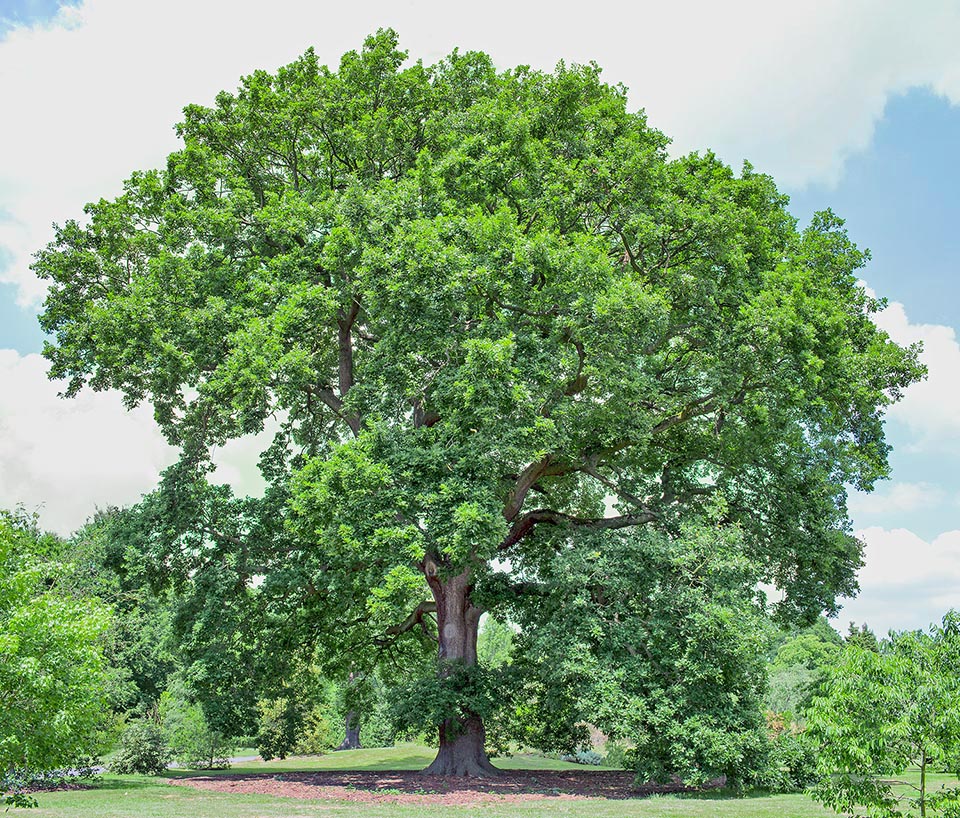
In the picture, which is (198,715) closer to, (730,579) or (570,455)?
(570,455)

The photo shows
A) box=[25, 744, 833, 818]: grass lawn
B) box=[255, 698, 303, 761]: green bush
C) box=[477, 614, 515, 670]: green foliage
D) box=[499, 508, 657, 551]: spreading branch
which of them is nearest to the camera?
box=[25, 744, 833, 818]: grass lawn

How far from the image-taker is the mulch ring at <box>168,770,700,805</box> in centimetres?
1730

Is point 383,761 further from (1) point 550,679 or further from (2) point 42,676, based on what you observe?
(2) point 42,676

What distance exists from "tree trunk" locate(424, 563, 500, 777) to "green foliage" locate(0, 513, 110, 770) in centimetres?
1097

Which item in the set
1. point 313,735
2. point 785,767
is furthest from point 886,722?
point 313,735

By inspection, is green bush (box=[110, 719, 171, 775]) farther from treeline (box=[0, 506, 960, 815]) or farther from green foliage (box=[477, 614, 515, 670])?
green foliage (box=[477, 614, 515, 670])

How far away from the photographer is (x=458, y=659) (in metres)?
22.0

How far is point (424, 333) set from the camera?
1884cm

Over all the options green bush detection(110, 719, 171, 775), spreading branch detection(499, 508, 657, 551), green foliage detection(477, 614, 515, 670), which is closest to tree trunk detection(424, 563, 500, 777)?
spreading branch detection(499, 508, 657, 551)

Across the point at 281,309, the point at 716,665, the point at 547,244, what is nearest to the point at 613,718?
the point at 716,665

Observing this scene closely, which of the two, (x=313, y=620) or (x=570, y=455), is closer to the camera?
(x=570, y=455)

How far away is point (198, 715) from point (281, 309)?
1643 centimetres

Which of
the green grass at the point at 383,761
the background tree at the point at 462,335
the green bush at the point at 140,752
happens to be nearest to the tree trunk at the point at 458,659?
the background tree at the point at 462,335

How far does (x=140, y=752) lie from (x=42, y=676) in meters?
16.5
